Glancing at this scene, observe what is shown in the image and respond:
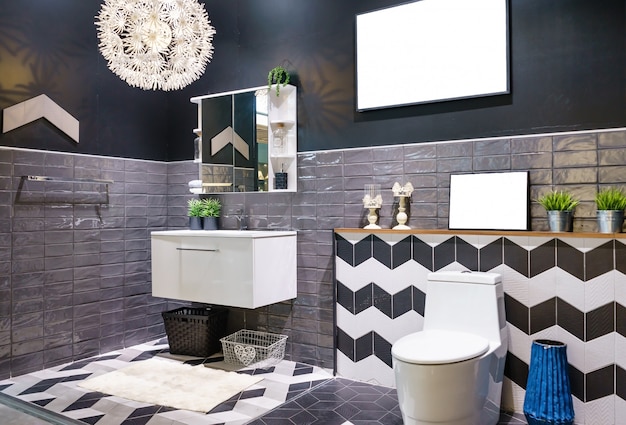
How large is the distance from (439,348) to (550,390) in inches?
24.7

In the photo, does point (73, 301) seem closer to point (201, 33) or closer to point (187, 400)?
point (187, 400)

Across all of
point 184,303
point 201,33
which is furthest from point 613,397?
point 184,303

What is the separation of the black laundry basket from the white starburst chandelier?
1704 millimetres

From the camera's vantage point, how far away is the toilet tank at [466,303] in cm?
256

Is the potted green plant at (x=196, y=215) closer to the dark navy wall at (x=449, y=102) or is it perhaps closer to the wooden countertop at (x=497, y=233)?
the dark navy wall at (x=449, y=102)

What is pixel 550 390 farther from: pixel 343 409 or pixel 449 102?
pixel 449 102

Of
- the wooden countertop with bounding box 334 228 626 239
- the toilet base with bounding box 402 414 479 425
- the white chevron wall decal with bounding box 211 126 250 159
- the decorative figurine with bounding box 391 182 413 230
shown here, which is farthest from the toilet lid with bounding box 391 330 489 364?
the white chevron wall decal with bounding box 211 126 250 159

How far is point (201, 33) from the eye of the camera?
268 cm

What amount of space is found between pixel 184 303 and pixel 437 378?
2.63m

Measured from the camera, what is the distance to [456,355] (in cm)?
222

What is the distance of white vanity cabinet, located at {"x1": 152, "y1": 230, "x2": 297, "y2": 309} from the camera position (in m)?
3.27

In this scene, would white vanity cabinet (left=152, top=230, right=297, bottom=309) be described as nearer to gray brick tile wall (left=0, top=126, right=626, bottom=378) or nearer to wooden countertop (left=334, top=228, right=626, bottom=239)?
gray brick tile wall (left=0, top=126, right=626, bottom=378)

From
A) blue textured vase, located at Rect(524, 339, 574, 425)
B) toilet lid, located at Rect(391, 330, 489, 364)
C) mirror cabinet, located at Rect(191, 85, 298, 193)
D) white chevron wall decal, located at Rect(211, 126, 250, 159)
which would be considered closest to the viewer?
toilet lid, located at Rect(391, 330, 489, 364)

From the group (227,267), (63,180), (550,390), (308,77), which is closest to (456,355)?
(550,390)
